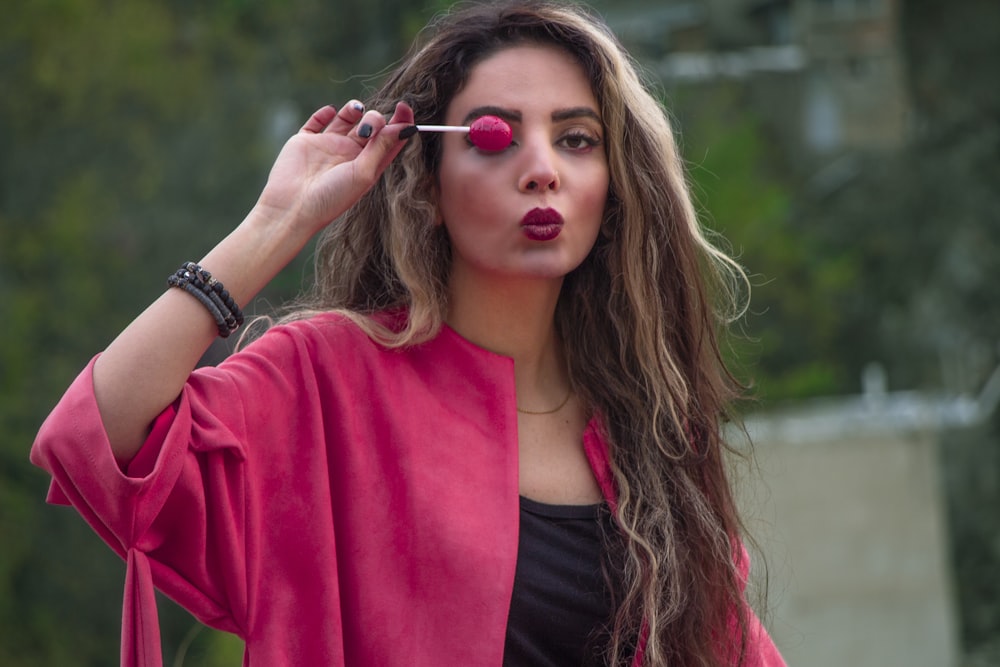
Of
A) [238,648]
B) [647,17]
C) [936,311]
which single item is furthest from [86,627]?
[647,17]

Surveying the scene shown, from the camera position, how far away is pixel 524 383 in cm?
261

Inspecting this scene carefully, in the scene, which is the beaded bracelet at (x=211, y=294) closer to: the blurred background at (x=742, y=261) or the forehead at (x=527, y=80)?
the forehead at (x=527, y=80)

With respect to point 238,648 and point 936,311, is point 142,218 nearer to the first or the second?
point 238,648

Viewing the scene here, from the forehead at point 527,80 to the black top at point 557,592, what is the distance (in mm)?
680

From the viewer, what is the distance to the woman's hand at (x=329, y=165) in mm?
2248

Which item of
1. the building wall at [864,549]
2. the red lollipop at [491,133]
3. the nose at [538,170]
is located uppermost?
the red lollipop at [491,133]

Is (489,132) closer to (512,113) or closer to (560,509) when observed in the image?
(512,113)

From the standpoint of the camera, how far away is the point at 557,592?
240cm

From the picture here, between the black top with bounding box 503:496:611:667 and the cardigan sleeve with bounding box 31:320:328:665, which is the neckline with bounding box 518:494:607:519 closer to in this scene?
the black top with bounding box 503:496:611:667

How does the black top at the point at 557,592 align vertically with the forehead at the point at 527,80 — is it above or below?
below

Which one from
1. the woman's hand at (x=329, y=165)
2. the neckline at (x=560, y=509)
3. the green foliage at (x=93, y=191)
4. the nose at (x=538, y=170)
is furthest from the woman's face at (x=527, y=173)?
the green foliage at (x=93, y=191)

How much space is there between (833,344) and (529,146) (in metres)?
15.4

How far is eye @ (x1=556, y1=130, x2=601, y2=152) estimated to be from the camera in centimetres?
251

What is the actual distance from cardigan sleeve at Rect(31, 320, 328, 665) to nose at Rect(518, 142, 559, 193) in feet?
1.53
